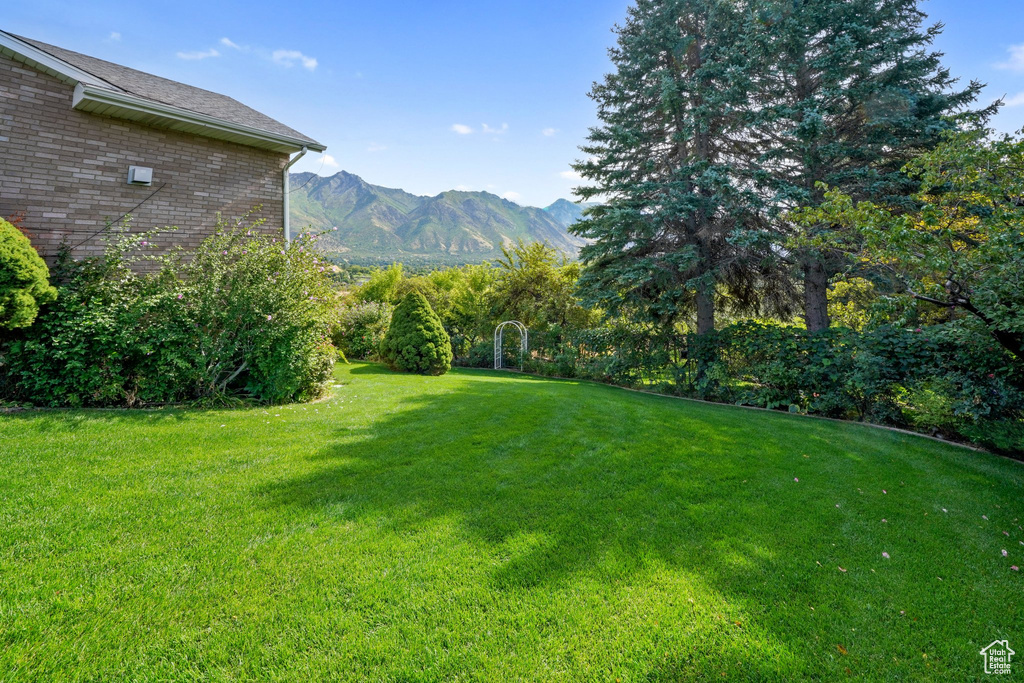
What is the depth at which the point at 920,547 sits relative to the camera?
2861 mm

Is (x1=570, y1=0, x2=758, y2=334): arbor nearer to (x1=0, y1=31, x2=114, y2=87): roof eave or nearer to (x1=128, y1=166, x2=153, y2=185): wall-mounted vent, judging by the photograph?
(x1=128, y1=166, x2=153, y2=185): wall-mounted vent

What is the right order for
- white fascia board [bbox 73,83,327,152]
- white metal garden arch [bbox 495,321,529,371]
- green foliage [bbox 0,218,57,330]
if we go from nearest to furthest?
green foliage [bbox 0,218,57,330] < white fascia board [bbox 73,83,327,152] < white metal garden arch [bbox 495,321,529,371]

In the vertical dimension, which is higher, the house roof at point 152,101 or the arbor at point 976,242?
the house roof at point 152,101

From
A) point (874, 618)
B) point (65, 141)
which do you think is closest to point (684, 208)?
point (874, 618)

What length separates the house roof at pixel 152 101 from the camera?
6431 millimetres

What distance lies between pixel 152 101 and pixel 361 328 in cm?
850

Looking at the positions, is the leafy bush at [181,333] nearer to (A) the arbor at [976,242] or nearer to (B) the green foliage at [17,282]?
(B) the green foliage at [17,282]

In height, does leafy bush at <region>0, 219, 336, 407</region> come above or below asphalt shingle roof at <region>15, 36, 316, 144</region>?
below

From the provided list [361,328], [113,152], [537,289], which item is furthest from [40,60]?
[537,289]

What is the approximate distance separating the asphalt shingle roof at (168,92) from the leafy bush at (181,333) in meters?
2.78

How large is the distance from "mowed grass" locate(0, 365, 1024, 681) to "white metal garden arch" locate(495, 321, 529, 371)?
870 centimetres

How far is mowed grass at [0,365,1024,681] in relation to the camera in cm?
180

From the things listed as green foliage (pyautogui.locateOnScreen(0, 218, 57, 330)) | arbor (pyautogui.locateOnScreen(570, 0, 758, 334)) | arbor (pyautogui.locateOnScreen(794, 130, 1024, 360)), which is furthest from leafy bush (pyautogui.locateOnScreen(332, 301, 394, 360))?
arbor (pyautogui.locateOnScreen(794, 130, 1024, 360))

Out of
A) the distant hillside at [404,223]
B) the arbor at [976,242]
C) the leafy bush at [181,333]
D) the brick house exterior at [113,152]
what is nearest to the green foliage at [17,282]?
the leafy bush at [181,333]
